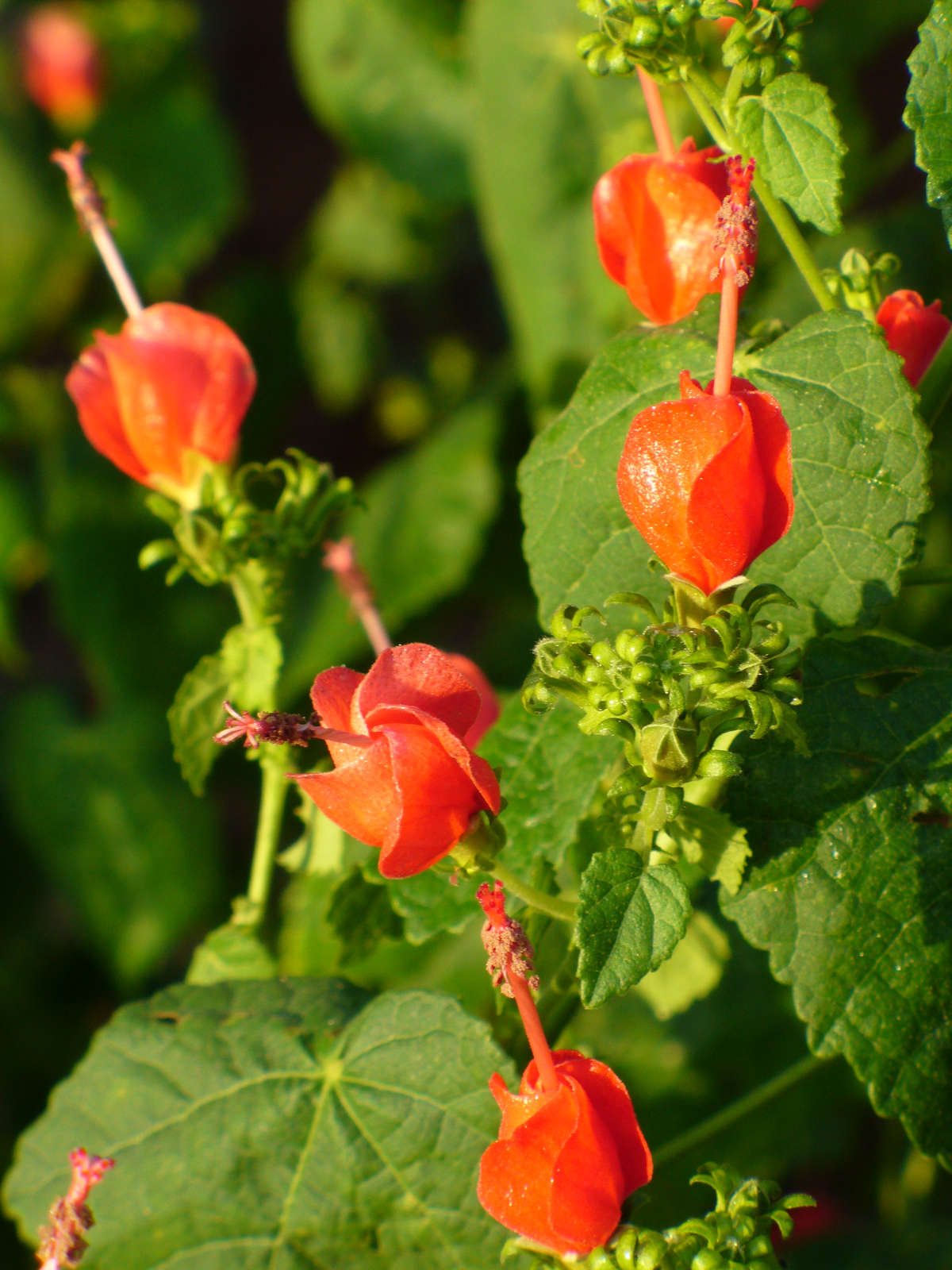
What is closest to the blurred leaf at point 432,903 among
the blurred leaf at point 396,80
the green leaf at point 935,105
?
the green leaf at point 935,105

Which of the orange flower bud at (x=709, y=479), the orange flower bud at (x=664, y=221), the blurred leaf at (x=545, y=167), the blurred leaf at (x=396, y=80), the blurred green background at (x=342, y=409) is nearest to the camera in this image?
the orange flower bud at (x=709, y=479)

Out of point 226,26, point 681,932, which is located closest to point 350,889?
point 681,932

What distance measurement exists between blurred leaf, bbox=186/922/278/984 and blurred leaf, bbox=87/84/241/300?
1.63 m

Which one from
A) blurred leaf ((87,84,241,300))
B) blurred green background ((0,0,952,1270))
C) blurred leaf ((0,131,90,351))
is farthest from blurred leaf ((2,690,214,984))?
blurred leaf ((87,84,241,300))

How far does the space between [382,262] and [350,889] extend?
6.16ft

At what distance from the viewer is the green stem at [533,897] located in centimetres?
58

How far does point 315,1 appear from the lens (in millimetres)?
1963

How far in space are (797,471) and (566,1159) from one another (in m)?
0.34

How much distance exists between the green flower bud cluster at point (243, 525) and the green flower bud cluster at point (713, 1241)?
0.43 metres

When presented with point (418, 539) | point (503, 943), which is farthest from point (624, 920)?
point (418, 539)

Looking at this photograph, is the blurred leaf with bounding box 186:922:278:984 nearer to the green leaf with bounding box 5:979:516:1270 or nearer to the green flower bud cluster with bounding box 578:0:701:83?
the green leaf with bounding box 5:979:516:1270

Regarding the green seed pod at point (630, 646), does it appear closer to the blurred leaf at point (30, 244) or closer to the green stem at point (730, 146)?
the green stem at point (730, 146)

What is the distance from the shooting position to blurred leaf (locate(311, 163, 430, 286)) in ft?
7.78

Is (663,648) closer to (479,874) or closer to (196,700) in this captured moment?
(479,874)
